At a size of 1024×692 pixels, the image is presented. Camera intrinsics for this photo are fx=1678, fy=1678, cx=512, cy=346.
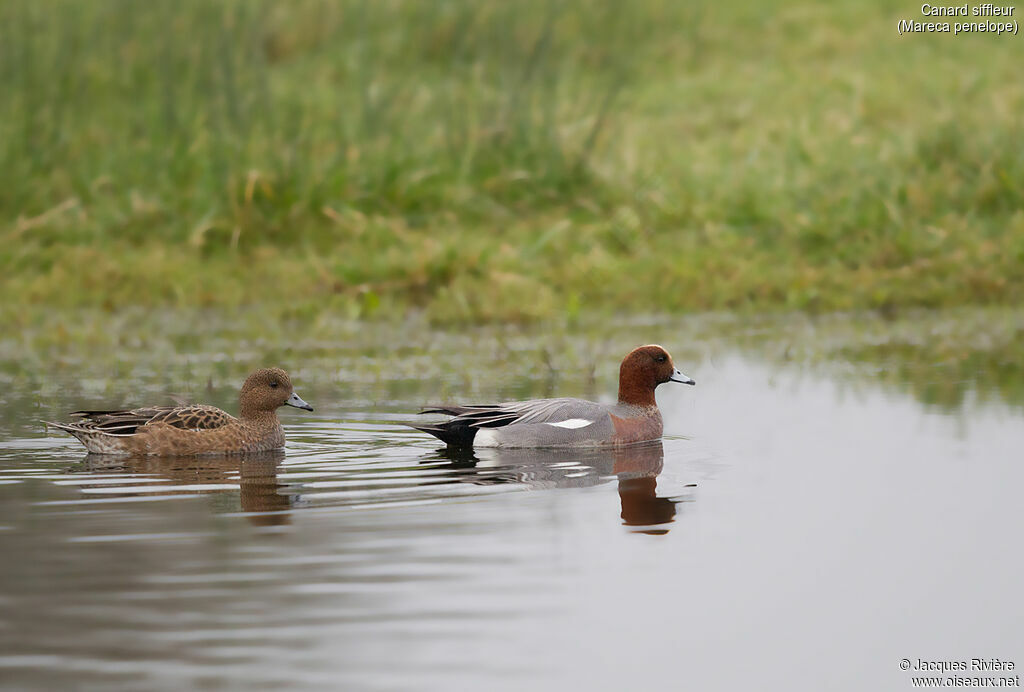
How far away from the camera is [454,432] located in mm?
8555

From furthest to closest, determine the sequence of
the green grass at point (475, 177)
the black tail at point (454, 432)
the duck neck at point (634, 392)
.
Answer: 1. the green grass at point (475, 177)
2. the duck neck at point (634, 392)
3. the black tail at point (454, 432)

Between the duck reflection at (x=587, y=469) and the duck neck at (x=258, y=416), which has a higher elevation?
the duck neck at (x=258, y=416)

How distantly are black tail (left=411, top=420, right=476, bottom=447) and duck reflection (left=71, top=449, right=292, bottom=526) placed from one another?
0.78 metres

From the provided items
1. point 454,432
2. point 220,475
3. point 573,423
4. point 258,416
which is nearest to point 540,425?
point 573,423

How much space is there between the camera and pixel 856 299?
43.5 ft

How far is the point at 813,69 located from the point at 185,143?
21.7ft

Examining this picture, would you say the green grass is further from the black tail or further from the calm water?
the black tail

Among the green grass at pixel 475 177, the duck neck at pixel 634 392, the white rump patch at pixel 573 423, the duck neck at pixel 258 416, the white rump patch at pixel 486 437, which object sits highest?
the green grass at pixel 475 177

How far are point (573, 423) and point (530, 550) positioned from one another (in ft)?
8.74

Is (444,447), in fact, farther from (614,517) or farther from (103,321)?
(103,321)

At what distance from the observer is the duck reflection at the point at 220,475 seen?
6965 millimetres

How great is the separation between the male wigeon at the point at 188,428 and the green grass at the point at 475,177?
4074 mm

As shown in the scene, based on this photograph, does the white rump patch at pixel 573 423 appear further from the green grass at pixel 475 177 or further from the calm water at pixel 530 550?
the green grass at pixel 475 177

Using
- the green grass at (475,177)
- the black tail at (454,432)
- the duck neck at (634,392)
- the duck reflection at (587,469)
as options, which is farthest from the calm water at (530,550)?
the green grass at (475,177)
